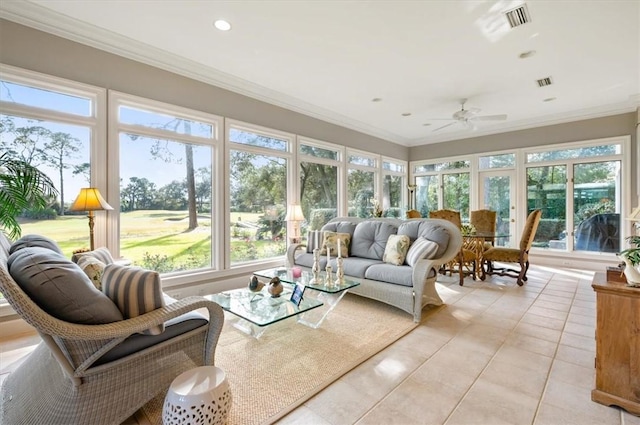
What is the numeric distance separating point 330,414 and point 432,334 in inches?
56.6

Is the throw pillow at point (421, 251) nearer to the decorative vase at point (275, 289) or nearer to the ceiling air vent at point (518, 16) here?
the decorative vase at point (275, 289)

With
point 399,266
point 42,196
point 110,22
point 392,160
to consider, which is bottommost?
point 399,266

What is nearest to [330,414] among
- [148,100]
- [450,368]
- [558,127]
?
[450,368]

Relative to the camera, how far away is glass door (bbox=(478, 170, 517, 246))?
646 cm

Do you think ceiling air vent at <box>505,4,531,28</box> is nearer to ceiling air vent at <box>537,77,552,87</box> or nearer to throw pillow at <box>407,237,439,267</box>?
ceiling air vent at <box>537,77,552,87</box>

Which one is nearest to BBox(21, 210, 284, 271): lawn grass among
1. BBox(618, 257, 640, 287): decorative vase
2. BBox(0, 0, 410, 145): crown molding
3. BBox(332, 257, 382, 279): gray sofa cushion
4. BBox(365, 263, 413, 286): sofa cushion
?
BBox(332, 257, 382, 279): gray sofa cushion

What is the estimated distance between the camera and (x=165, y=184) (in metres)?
3.79

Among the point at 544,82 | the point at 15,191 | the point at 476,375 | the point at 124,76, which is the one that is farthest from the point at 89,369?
the point at 544,82

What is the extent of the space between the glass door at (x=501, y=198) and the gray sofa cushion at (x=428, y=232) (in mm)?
3982

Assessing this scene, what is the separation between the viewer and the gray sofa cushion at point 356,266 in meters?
3.58

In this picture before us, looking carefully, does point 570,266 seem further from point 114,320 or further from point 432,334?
point 114,320

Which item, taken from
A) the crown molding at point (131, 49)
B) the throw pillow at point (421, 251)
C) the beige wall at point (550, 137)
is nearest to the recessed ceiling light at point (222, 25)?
the crown molding at point (131, 49)

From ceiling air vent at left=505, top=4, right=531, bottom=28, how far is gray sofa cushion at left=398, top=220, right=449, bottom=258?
2.20 meters

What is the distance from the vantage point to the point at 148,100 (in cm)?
348
